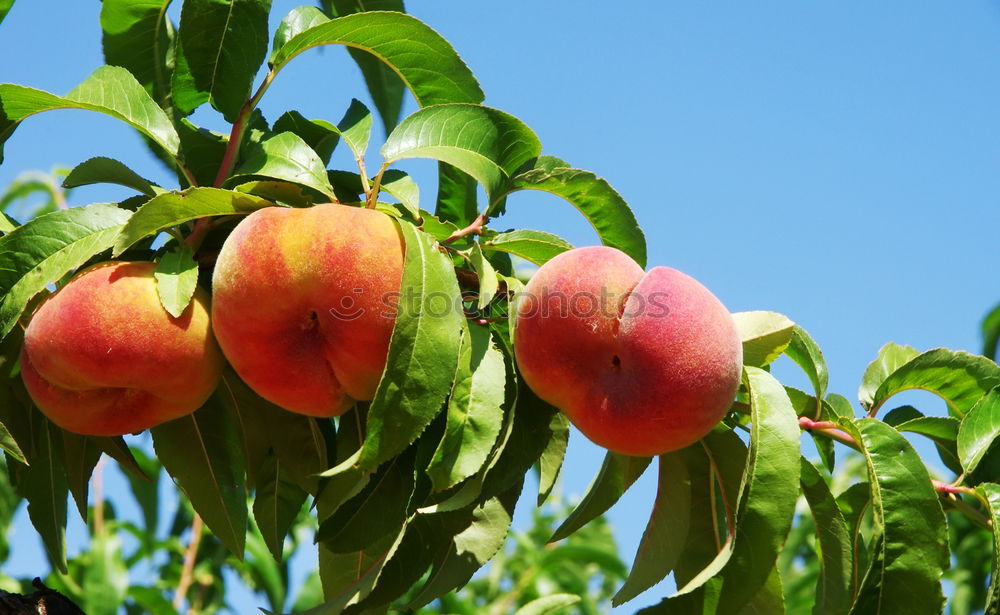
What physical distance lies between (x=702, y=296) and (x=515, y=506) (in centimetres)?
41

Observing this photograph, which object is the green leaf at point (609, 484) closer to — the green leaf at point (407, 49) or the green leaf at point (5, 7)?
the green leaf at point (407, 49)

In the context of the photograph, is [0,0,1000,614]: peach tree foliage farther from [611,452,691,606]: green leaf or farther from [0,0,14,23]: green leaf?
[0,0,14,23]: green leaf

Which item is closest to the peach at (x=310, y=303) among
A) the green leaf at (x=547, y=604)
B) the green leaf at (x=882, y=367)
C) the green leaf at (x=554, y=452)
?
the green leaf at (x=554, y=452)

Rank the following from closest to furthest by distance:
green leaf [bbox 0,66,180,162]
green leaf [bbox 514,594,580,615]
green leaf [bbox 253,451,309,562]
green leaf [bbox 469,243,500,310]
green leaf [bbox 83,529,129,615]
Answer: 1. green leaf [bbox 469,243,500,310]
2. green leaf [bbox 0,66,180,162]
3. green leaf [bbox 253,451,309,562]
4. green leaf [bbox 514,594,580,615]
5. green leaf [bbox 83,529,129,615]

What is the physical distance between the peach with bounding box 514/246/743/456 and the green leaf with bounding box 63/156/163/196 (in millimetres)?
668

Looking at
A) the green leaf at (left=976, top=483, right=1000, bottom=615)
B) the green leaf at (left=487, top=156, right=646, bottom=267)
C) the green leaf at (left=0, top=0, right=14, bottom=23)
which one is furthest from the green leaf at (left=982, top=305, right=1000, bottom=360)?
the green leaf at (left=0, top=0, right=14, bottom=23)

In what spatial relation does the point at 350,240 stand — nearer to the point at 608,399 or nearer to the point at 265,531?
the point at 608,399

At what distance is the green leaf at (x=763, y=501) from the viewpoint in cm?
122

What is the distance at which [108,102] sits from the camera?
1536 mm

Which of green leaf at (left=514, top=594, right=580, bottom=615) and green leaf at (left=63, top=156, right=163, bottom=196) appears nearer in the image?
green leaf at (left=63, top=156, right=163, bottom=196)

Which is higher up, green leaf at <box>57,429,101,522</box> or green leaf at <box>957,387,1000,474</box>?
green leaf at <box>957,387,1000,474</box>

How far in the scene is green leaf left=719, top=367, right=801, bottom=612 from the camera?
1220 millimetres

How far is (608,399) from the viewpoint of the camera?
49.0 inches

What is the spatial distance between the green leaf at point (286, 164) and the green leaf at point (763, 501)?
2.18 feet
